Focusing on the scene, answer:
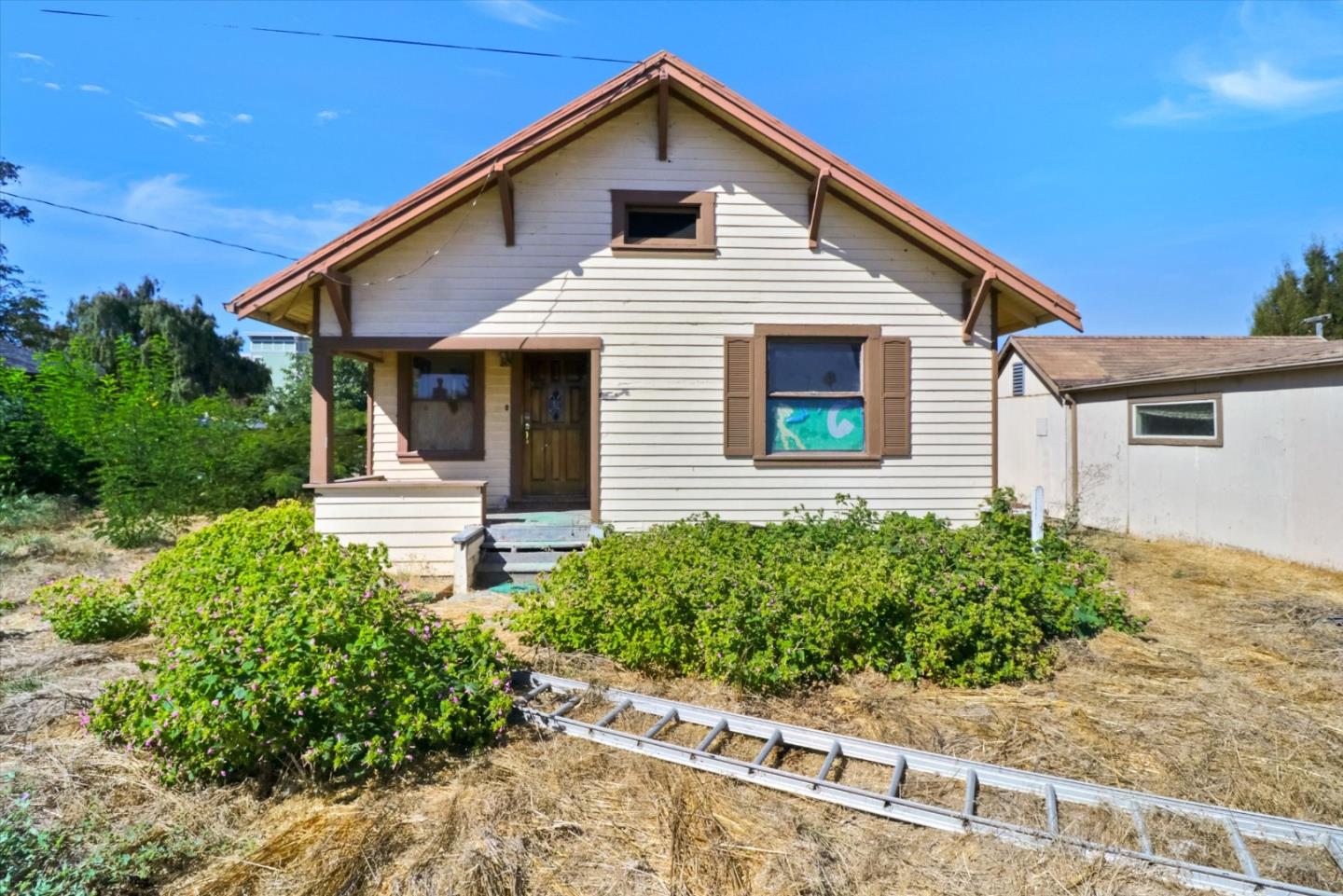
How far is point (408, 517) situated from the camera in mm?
7285

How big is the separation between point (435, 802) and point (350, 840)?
1.22ft

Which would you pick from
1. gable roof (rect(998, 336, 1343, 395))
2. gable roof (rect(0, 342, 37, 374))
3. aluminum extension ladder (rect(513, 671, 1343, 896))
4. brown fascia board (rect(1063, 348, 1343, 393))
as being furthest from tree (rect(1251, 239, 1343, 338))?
gable roof (rect(0, 342, 37, 374))

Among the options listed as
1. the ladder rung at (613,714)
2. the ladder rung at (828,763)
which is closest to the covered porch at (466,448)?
the ladder rung at (613,714)

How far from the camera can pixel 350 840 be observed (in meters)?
2.60

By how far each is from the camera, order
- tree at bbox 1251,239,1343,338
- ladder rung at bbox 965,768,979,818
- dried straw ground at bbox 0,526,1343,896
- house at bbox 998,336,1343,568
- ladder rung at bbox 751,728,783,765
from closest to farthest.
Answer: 1. dried straw ground at bbox 0,526,1343,896
2. ladder rung at bbox 965,768,979,818
3. ladder rung at bbox 751,728,783,765
4. house at bbox 998,336,1343,568
5. tree at bbox 1251,239,1343,338

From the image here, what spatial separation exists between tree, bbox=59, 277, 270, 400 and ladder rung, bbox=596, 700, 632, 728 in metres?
34.7

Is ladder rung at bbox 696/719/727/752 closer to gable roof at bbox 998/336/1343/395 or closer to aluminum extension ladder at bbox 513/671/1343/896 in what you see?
aluminum extension ladder at bbox 513/671/1343/896

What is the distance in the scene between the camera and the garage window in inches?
400

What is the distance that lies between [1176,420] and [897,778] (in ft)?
35.9

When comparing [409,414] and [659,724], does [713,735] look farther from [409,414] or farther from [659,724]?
[409,414]

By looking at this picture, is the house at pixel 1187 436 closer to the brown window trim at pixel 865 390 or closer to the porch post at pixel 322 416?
the brown window trim at pixel 865 390

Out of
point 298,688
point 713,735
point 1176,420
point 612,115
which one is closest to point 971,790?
point 713,735

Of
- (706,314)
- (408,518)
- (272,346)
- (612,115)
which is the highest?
(272,346)

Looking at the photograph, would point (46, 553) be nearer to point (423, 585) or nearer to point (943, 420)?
point (423, 585)
